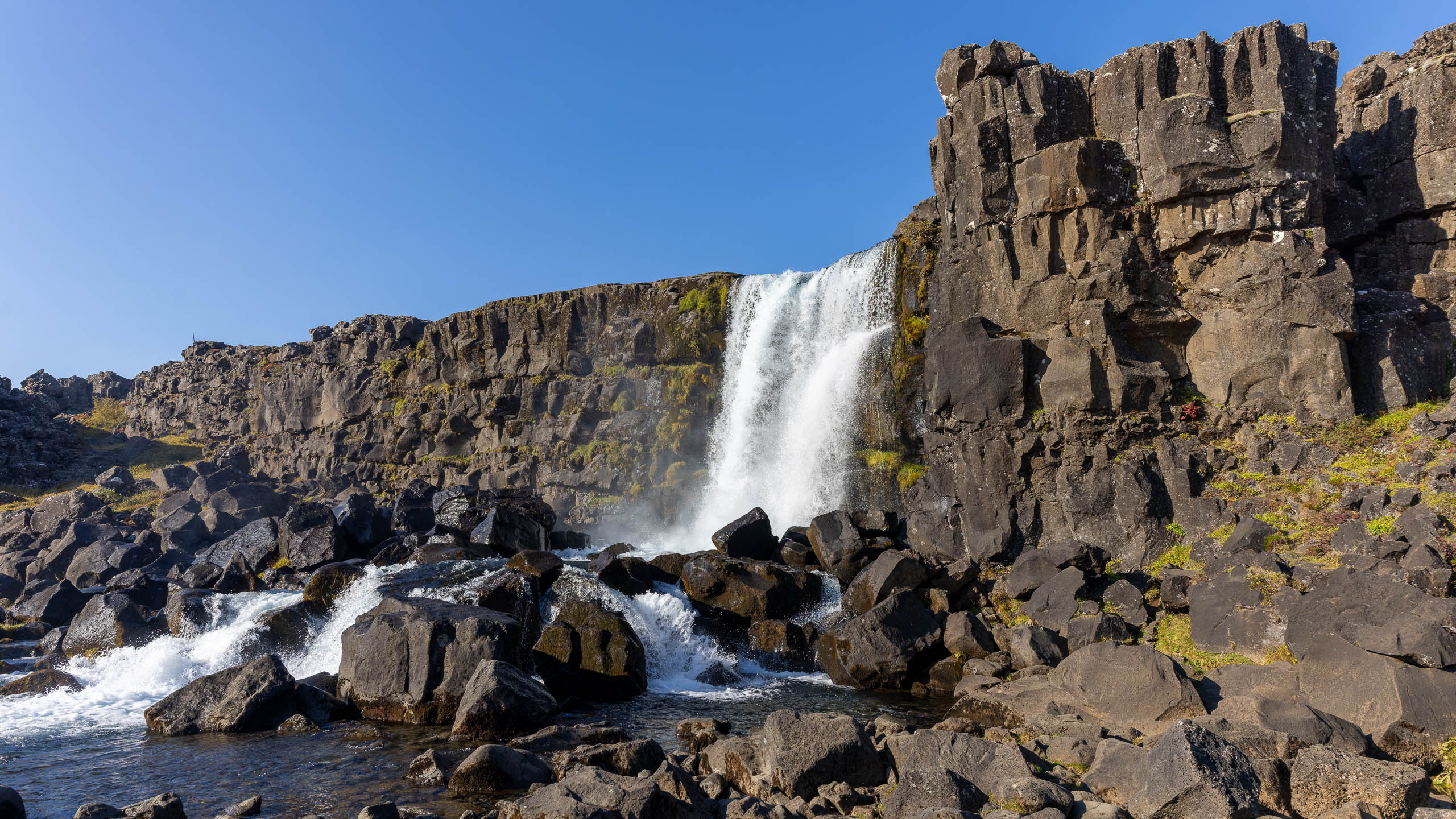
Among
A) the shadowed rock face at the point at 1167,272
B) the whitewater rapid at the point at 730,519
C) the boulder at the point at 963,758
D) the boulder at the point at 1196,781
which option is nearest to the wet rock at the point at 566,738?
the whitewater rapid at the point at 730,519

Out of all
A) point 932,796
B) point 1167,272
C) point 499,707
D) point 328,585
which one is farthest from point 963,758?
point 1167,272

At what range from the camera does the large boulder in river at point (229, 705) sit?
1402cm

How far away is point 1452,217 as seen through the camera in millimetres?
20516

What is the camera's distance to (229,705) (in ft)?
46.5

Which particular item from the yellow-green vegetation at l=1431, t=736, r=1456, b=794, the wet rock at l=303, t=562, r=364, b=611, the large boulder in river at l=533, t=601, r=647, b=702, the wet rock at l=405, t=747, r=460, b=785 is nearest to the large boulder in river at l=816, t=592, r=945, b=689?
the large boulder in river at l=533, t=601, r=647, b=702

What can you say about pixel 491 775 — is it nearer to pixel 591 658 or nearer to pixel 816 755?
pixel 816 755

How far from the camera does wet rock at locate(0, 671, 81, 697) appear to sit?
16.8m

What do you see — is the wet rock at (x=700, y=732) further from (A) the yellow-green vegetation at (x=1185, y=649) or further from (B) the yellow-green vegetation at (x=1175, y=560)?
(B) the yellow-green vegetation at (x=1175, y=560)

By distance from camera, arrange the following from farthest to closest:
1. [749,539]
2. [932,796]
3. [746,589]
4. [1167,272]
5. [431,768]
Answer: [749,539], [1167,272], [746,589], [431,768], [932,796]

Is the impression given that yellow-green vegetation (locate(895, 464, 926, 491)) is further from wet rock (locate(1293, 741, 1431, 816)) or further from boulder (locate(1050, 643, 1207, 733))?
wet rock (locate(1293, 741, 1431, 816))

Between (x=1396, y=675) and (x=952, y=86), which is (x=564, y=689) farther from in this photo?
(x=952, y=86)

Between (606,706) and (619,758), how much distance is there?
5082 millimetres

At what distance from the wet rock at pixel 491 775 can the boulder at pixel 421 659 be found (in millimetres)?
3664

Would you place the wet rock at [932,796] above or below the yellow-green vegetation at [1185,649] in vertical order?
above
